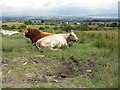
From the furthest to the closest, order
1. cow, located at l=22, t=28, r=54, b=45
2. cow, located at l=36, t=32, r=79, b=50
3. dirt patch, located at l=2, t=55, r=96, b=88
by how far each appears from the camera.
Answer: cow, located at l=22, t=28, r=54, b=45, cow, located at l=36, t=32, r=79, b=50, dirt patch, located at l=2, t=55, r=96, b=88

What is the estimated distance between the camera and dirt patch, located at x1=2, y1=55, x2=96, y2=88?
4.58 metres

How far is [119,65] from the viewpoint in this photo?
18.4 feet

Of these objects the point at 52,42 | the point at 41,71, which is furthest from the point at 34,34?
the point at 41,71

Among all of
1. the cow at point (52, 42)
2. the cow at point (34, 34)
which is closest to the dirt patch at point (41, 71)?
the cow at point (52, 42)

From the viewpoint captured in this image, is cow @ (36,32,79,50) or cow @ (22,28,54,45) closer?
cow @ (36,32,79,50)

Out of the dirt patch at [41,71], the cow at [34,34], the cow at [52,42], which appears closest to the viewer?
the dirt patch at [41,71]

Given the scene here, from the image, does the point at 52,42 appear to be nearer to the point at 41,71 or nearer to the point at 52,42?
the point at 52,42

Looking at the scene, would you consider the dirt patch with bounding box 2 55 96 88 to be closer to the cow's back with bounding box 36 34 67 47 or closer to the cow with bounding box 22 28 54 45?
the cow's back with bounding box 36 34 67 47

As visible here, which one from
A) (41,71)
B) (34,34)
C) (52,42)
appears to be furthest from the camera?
(34,34)

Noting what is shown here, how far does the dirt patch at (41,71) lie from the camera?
458 cm

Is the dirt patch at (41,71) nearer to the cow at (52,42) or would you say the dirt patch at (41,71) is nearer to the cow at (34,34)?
the cow at (52,42)

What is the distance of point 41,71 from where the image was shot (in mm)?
5387

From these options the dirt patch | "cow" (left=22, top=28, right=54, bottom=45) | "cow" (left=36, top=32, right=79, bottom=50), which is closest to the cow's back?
"cow" (left=36, top=32, right=79, bottom=50)

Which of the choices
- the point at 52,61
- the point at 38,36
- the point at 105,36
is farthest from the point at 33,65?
the point at 105,36
